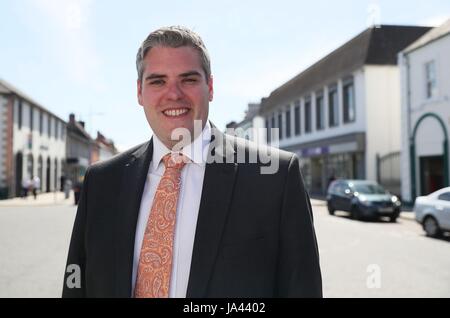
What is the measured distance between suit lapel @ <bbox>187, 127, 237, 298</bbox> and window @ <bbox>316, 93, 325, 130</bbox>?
28423mm

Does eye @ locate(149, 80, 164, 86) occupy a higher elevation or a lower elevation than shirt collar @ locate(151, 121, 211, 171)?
higher

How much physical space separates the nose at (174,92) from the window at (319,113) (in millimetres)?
28506

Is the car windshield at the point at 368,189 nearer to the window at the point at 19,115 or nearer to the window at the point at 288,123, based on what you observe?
the window at the point at 288,123

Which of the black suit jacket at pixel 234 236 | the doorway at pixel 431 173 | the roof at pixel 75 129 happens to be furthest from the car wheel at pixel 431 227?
the roof at pixel 75 129

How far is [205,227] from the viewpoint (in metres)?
1.65

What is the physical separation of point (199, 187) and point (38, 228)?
1265 centimetres

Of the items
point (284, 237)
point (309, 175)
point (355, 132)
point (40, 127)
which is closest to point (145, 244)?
point (284, 237)

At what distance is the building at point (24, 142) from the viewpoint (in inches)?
1106

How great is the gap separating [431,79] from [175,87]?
16.7 meters

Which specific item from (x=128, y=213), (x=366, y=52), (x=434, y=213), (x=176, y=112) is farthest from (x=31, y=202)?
(x=176, y=112)

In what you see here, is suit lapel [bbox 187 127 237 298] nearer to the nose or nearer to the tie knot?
the tie knot

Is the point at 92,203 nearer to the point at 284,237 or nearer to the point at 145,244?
the point at 145,244

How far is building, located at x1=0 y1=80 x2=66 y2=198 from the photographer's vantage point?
2809 centimetres

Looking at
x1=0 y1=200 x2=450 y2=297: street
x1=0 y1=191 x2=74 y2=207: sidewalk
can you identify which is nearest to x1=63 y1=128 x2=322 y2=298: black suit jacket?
x1=0 y1=200 x2=450 y2=297: street
